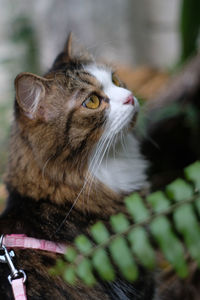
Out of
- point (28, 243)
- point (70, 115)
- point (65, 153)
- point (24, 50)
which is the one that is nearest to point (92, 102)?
point (70, 115)

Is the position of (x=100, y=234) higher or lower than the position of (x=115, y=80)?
lower

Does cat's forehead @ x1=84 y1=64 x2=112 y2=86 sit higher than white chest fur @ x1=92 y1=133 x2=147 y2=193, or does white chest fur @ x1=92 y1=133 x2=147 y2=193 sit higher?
cat's forehead @ x1=84 y1=64 x2=112 y2=86

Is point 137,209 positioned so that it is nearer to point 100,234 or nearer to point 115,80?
point 100,234

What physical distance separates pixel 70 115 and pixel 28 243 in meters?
0.46

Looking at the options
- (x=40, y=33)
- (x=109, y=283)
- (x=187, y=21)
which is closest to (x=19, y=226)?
(x=109, y=283)

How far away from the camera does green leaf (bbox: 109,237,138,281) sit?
690 mm

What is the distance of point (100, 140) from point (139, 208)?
529 mm

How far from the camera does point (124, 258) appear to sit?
2.30 feet

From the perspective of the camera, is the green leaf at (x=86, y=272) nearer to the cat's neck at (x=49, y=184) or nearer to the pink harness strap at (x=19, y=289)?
the pink harness strap at (x=19, y=289)

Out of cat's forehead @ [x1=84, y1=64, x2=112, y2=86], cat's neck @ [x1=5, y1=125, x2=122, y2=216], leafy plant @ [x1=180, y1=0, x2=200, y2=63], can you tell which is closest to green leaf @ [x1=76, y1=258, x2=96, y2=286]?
cat's neck @ [x1=5, y1=125, x2=122, y2=216]

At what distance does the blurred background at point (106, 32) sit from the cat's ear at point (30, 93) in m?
1.63

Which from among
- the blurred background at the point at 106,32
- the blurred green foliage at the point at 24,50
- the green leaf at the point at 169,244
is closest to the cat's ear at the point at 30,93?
the green leaf at the point at 169,244

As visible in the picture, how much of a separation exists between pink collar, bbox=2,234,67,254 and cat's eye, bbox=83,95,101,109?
499 millimetres

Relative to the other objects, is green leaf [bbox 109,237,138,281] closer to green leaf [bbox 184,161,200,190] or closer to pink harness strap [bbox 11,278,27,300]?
green leaf [bbox 184,161,200,190]
